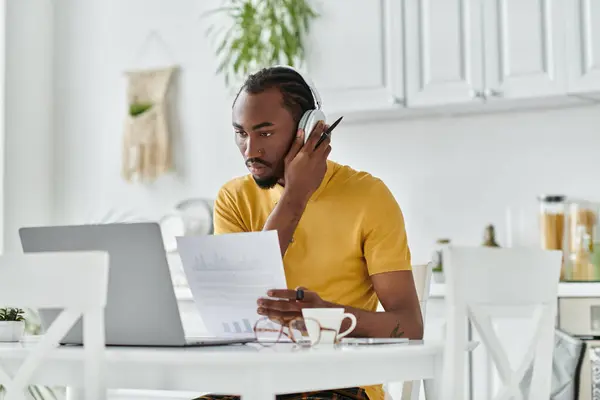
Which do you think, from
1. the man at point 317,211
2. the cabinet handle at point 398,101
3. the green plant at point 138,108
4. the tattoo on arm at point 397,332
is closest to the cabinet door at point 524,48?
the cabinet handle at point 398,101

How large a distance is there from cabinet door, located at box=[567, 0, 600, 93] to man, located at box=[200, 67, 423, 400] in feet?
4.92

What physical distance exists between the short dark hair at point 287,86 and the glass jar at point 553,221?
173 centimetres

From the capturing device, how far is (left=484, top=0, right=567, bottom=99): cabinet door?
334cm

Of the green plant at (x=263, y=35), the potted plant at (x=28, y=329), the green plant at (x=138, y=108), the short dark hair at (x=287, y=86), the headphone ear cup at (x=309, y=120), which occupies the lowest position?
the potted plant at (x=28, y=329)

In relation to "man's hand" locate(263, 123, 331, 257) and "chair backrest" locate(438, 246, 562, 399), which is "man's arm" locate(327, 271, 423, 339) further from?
"chair backrest" locate(438, 246, 562, 399)

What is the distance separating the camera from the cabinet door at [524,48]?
11.0 feet

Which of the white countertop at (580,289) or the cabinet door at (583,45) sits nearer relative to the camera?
the white countertop at (580,289)

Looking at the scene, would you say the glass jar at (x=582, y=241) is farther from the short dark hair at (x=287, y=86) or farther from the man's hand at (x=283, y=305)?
the man's hand at (x=283, y=305)

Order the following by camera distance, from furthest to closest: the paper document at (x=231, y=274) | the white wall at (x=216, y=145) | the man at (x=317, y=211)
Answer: the white wall at (x=216, y=145), the man at (x=317, y=211), the paper document at (x=231, y=274)

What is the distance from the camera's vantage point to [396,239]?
1.96m

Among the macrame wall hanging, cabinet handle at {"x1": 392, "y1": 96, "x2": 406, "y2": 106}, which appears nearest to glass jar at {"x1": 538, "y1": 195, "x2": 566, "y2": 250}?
cabinet handle at {"x1": 392, "y1": 96, "x2": 406, "y2": 106}

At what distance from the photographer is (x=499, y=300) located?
4.77 ft

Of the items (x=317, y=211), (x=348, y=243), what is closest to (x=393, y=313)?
(x=348, y=243)

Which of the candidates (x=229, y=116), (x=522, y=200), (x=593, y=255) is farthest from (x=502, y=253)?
(x=229, y=116)
